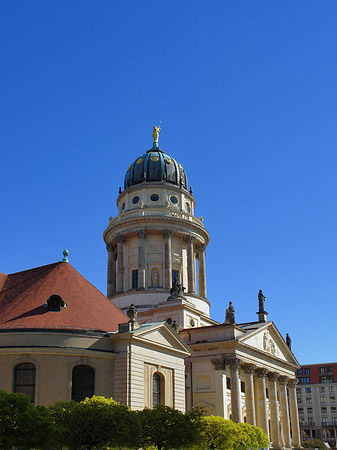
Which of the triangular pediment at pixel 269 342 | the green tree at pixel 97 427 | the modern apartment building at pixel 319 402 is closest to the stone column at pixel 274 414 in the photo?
the triangular pediment at pixel 269 342

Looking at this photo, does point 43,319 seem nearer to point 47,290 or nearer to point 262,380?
point 47,290

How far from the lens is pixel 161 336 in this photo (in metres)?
41.9

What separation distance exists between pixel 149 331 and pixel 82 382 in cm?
613

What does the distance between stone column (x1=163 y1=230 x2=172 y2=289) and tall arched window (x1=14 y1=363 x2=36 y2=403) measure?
31630 millimetres

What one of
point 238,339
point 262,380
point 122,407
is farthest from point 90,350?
point 262,380

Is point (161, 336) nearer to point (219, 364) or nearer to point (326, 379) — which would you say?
point (219, 364)

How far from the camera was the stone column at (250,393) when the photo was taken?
5344 centimetres

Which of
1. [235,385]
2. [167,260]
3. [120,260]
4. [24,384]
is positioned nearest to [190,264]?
[167,260]

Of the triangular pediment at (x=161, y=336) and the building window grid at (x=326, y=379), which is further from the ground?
the building window grid at (x=326, y=379)

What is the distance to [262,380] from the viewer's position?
58969 millimetres

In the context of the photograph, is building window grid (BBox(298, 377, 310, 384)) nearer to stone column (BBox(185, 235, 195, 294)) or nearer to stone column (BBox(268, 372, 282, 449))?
stone column (BBox(268, 372, 282, 449))

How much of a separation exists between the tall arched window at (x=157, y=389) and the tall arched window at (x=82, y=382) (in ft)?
17.4

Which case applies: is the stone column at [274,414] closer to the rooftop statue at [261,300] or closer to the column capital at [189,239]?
the rooftop statue at [261,300]

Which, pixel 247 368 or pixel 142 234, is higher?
pixel 142 234
